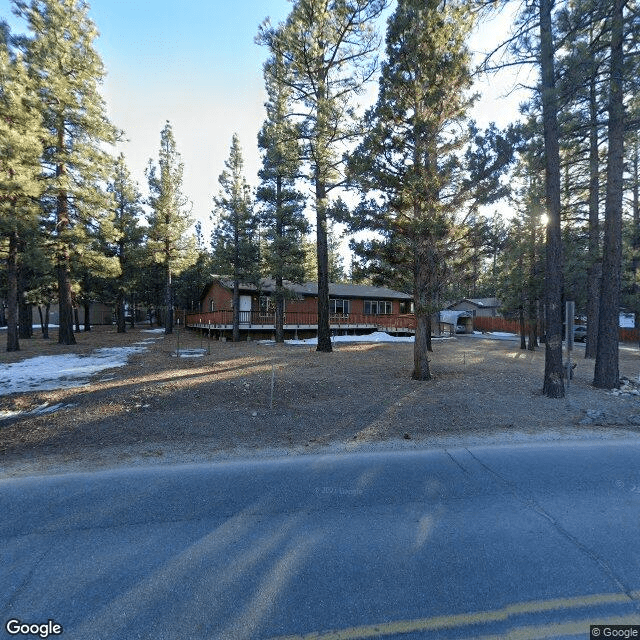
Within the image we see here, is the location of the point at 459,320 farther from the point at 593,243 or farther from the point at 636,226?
the point at 593,243

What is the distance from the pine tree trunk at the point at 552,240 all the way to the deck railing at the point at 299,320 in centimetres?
1531

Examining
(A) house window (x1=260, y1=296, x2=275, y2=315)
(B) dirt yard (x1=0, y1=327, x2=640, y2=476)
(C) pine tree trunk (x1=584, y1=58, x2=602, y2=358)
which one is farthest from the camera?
(A) house window (x1=260, y1=296, x2=275, y2=315)

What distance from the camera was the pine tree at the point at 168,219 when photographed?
29109 mm

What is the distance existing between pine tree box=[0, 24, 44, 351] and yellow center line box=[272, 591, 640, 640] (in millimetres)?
17576

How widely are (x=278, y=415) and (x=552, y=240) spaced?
7721mm

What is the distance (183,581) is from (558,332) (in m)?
9.37

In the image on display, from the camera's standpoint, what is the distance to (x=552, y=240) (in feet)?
29.1

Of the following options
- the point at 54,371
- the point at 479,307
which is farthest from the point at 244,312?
the point at 479,307

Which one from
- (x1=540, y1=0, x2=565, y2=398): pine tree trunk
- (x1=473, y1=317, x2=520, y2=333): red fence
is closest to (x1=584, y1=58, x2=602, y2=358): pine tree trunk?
(x1=540, y1=0, x2=565, y2=398): pine tree trunk

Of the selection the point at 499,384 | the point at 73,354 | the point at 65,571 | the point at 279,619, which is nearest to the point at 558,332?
the point at 499,384

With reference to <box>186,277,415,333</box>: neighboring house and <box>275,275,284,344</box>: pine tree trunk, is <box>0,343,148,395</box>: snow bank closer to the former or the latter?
<box>275,275,284,344</box>: pine tree trunk

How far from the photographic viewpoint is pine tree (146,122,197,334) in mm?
29109

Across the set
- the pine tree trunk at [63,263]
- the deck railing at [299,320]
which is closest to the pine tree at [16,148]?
the pine tree trunk at [63,263]

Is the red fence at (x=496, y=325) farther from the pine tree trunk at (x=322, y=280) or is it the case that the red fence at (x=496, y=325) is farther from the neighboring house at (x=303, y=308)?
the pine tree trunk at (x=322, y=280)
